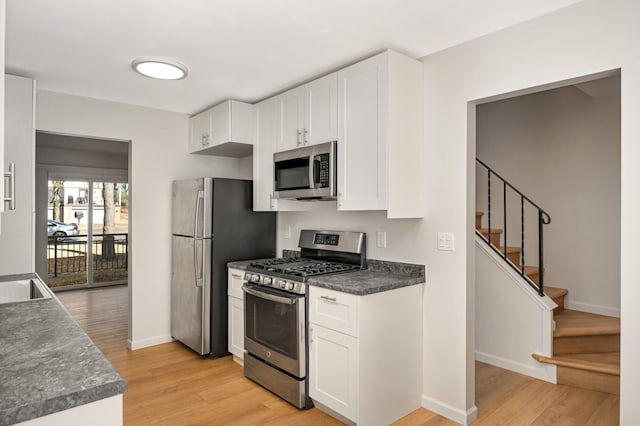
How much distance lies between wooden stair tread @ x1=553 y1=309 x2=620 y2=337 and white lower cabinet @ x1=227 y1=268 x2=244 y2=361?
8.42 feet

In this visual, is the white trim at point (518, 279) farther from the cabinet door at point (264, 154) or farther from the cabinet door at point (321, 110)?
the cabinet door at point (264, 154)

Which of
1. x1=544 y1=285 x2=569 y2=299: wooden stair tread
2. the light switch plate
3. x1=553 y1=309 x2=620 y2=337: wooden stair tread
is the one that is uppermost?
the light switch plate

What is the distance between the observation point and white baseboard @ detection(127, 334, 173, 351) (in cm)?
397

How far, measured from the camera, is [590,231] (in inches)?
153

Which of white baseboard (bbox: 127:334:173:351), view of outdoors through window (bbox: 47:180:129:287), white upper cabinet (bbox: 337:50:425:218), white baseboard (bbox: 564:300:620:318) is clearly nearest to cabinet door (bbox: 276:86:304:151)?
white upper cabinet (bbox: 337:50:425:218)

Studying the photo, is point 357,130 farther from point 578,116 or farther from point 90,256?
point 90,256

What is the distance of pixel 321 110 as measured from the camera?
303 cm

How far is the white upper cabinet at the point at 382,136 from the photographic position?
102 inches

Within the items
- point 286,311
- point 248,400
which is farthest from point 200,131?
point 248,400

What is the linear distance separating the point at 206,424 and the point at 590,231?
12.3 feet

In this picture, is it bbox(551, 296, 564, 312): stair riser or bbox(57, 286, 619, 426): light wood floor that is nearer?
bbox(57, 286, 619, 426): light wood floor

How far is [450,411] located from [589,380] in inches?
45.5

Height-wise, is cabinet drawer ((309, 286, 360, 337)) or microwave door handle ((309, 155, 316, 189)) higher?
microwave door handle ((309, 155, 316, 189))

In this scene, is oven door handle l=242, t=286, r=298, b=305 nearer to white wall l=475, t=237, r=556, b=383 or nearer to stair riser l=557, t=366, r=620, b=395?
white wall l=475, t=237, r=556, b=383
